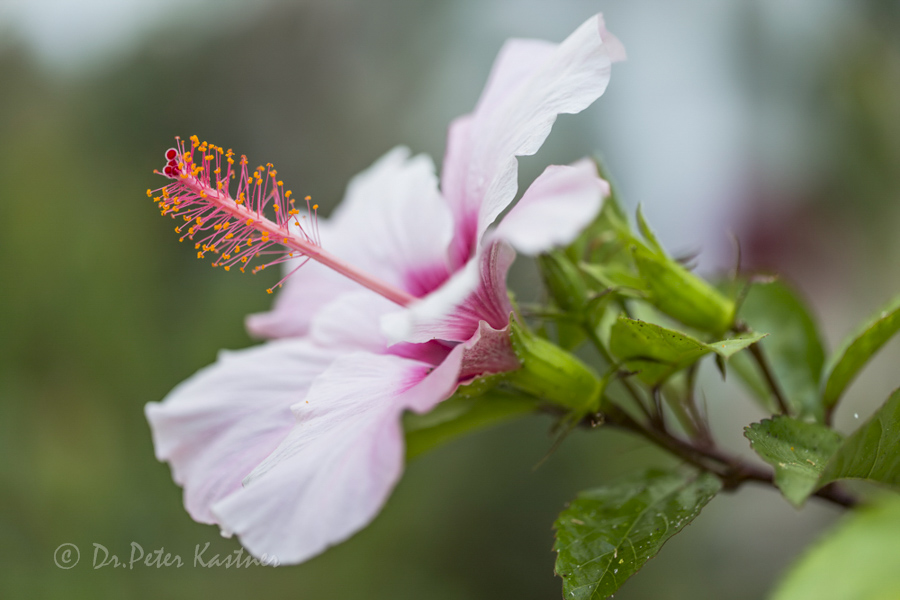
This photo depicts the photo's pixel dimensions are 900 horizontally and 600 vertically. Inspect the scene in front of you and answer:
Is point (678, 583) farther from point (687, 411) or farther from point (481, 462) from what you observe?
point (687, 411)

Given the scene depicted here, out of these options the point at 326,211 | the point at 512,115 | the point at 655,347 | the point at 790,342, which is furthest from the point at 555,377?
the point at 326,211

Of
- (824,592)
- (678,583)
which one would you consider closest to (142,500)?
(678,583)

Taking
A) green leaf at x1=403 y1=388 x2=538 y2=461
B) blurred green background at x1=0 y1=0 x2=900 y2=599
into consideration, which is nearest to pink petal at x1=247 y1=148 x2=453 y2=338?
green leaf at x1=403 y1=388 x2=538 y2=461

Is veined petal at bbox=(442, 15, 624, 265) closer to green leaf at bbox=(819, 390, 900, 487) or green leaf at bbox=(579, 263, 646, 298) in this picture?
green leaf at bbox=(579, 263, 646, 298)

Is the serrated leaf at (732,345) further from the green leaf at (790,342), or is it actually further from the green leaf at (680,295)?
the green leaf at (790,342)

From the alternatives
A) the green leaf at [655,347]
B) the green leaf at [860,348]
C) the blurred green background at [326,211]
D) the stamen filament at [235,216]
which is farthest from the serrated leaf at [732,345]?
the blurred green background at [326,211]

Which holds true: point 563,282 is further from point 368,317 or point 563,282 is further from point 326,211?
point 326,211

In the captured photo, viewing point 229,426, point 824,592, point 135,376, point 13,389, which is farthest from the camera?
point 135,376
